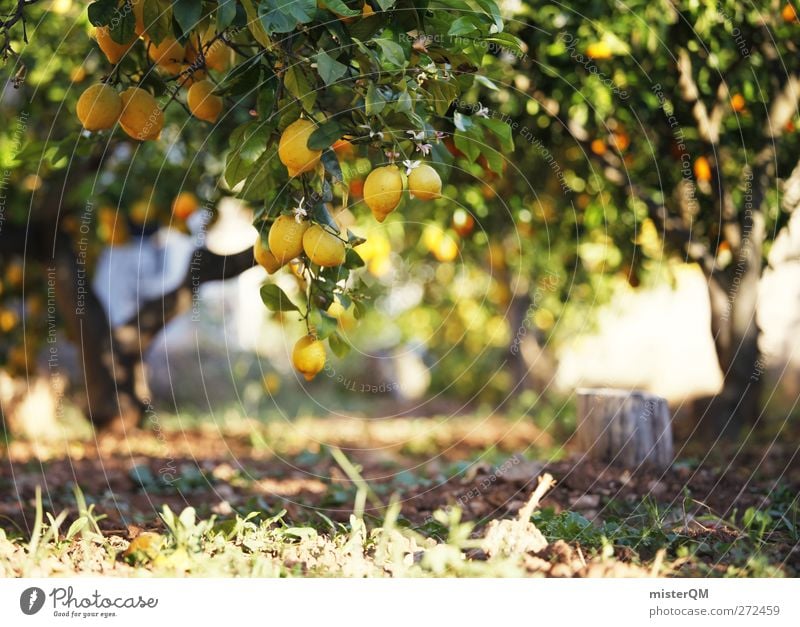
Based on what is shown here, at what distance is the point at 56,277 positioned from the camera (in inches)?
186

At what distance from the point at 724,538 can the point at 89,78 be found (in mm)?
3006

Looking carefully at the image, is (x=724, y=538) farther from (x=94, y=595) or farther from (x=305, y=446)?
(x=305, y=446)

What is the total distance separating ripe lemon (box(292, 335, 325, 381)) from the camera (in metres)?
Answer: 1.91

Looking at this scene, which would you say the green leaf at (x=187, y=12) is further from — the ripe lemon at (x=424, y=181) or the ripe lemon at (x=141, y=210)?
the ripe lemon at (x=141, y=210)

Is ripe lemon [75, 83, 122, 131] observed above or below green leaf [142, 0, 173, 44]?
below

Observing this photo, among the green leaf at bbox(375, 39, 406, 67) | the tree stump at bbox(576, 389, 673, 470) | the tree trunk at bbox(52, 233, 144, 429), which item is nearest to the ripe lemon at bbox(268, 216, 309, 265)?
the green leaf at bbox(375, 39, 406, 67)

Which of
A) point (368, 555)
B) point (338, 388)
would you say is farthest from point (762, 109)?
point (338, 388)

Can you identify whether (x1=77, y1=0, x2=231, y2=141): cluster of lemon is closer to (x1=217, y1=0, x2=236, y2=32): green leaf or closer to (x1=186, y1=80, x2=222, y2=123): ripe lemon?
(x1=186, y1=80, x2=222, y2=123): ripe lemon

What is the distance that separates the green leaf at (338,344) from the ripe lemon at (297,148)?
42cm

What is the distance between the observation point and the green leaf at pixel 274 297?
2004 mm

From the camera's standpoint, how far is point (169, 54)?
2.00 metres

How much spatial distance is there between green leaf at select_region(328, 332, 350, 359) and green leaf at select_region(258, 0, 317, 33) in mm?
719

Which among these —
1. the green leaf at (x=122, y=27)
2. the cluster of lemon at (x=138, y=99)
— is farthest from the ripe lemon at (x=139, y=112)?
the green leaf at (x=122, y=27)

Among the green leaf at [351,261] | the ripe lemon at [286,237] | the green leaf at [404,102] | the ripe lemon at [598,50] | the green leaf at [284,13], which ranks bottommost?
the green leaf at [351,261]
